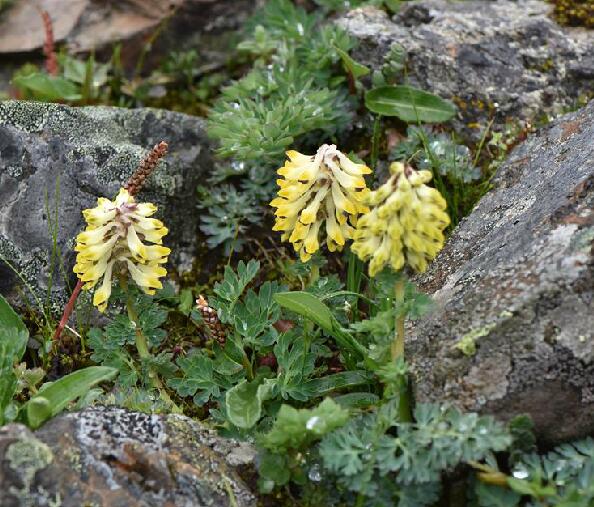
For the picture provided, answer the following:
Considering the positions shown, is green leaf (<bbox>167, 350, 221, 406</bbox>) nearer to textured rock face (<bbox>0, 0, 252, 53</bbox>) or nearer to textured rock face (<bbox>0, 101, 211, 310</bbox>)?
textured rock face (<bbox>0, 101, 211, 310</bbox>)

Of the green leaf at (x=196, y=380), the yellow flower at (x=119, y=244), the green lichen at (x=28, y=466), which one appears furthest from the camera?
the green leaf at (x=196, y=380)

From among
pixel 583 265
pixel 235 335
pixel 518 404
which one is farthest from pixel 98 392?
pixel 583 265

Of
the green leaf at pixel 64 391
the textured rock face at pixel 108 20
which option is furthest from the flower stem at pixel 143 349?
the textured rock face at pixel 108 20

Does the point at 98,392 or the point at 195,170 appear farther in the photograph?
the point at 195,170

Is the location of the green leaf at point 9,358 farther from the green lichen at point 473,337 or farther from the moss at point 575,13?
the moss at point 575,13

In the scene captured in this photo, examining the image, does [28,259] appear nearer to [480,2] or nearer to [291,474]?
[291,474]

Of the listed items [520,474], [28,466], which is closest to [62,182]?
[28,466]
